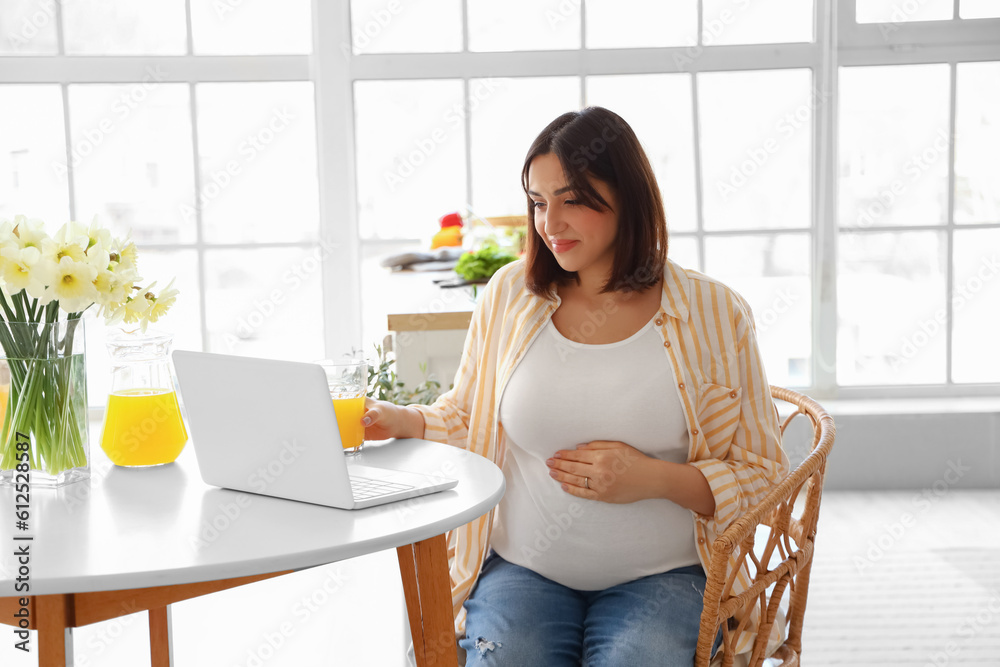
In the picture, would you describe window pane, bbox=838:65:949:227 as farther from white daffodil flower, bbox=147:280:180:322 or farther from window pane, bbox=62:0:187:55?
white daffodil flower, bbox=147:280:180:322

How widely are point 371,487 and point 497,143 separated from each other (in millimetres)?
2514

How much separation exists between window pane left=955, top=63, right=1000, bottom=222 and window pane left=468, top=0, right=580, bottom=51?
1431 millimetres

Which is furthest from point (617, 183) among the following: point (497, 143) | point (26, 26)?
point (26, 26)

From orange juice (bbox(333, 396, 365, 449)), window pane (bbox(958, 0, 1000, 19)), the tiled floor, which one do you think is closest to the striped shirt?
orange juice (bbox(333, 396, 365, 449))

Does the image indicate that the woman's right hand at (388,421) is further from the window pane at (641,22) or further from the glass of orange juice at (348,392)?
the window pane at (641,22)

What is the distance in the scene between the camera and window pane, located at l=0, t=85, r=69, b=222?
3.26m

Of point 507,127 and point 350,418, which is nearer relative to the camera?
point 350,418

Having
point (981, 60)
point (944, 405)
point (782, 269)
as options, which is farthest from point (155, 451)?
point (981, 60)

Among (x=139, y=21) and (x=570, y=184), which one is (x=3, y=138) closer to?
(x=139, y=21)

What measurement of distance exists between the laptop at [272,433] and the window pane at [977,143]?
297 centimetres

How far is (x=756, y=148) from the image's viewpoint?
340 centimetres

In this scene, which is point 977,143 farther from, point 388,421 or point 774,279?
point 388,421

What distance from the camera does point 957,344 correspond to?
3445 mm

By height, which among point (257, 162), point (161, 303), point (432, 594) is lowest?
point (432, 594)
